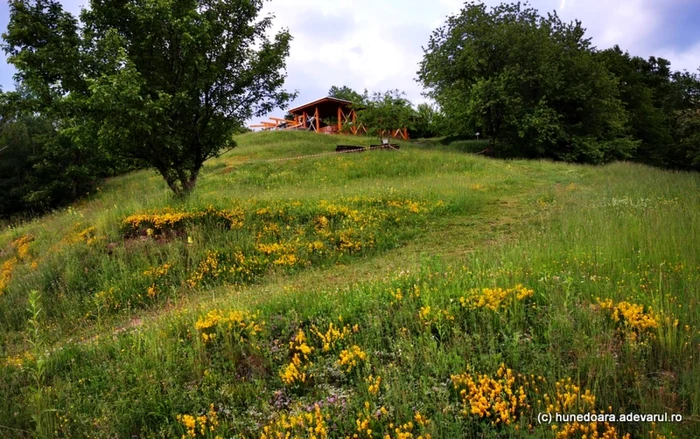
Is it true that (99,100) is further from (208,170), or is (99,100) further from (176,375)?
(208,170)

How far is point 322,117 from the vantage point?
47719 mm

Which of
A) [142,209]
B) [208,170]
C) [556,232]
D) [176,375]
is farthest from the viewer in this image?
[208,170]

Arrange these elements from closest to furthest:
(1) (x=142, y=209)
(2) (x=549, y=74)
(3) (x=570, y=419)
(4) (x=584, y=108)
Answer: (3) (x=570, y=419), (1) (x=142, y=209), (2) (x=549, y=74), (4) (x=584, y=108)

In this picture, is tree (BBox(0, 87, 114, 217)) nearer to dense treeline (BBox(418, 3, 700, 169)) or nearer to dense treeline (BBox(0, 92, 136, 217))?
dense treeline (BBox(0, 92, 136, 217))

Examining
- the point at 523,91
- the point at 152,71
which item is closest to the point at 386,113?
the point at 523,91

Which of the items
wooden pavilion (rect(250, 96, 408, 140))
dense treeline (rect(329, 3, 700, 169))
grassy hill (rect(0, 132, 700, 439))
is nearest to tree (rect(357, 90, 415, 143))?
dense treeline (rect(329, 3, 700, 169))

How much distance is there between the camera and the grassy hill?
9.37ft

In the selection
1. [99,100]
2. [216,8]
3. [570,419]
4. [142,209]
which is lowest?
[570,419]

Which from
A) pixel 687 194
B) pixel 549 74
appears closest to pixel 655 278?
pixel 687 194

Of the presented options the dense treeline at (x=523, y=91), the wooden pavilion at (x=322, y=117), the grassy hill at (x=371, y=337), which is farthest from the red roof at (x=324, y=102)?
the grassy hill at (x=371, y=337)

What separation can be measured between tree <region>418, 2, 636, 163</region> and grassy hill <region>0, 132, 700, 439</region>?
71.2 ft

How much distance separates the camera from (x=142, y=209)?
10516mm

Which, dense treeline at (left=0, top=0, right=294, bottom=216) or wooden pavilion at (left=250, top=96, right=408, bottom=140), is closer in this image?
dense treeline at (left=0, top=0, right=294, bottom=216)

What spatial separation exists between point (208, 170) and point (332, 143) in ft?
39.0
